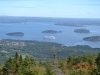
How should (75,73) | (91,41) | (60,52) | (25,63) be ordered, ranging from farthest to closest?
(91,41), (60,52), (25,63), (75,73)

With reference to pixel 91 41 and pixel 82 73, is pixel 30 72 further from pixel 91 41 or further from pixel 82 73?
pixel 91 41

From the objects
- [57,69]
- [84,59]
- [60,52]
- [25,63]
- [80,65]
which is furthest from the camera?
[60,52]

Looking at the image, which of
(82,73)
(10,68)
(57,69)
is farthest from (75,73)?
(57,69)

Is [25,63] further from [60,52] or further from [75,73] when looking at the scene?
[60,52]

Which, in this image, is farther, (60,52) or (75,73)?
(60,52)

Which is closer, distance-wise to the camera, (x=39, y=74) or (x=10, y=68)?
(x=39, y=74)

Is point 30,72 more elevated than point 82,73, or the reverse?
point 30,72

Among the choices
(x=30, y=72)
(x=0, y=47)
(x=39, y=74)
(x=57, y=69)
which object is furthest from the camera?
(x=0, y=47)

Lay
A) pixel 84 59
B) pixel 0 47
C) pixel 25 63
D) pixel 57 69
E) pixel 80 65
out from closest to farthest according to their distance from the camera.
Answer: pixel 57 69, pixel 25 63, pixel 80 65, pixel 84 59, pixel 0 47

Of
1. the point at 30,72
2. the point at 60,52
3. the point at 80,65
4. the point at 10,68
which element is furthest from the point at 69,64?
the point at 60,52
